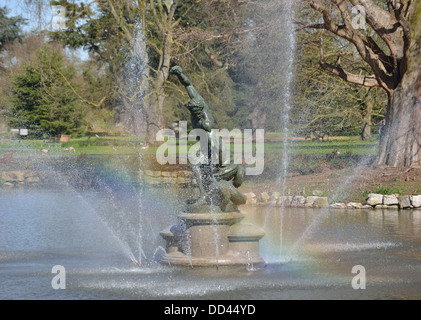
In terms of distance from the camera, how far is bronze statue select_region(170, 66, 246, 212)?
8.77 metres

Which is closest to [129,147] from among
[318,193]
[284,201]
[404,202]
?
[284,201]

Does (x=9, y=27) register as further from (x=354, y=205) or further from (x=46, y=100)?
(x=354, y=205)

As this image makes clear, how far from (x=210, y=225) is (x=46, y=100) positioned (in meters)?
24.1

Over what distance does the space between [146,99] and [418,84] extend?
15.9m

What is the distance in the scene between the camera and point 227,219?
8570 millimetres

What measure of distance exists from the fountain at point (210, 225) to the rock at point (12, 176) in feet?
55.4

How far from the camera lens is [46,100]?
30625mm

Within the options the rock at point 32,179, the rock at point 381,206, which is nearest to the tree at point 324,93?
the rock at point 381,206

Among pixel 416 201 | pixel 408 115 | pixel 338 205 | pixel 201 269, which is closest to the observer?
pixel 201 269

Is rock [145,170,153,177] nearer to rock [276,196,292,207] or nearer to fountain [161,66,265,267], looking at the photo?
rock [276,196,292,207]

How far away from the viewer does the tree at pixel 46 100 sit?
3078cm

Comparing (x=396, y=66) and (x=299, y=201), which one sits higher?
(x=396, y=66)

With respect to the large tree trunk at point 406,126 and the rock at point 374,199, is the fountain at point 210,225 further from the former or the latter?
Answer: the large tree trunk at point 406,126
